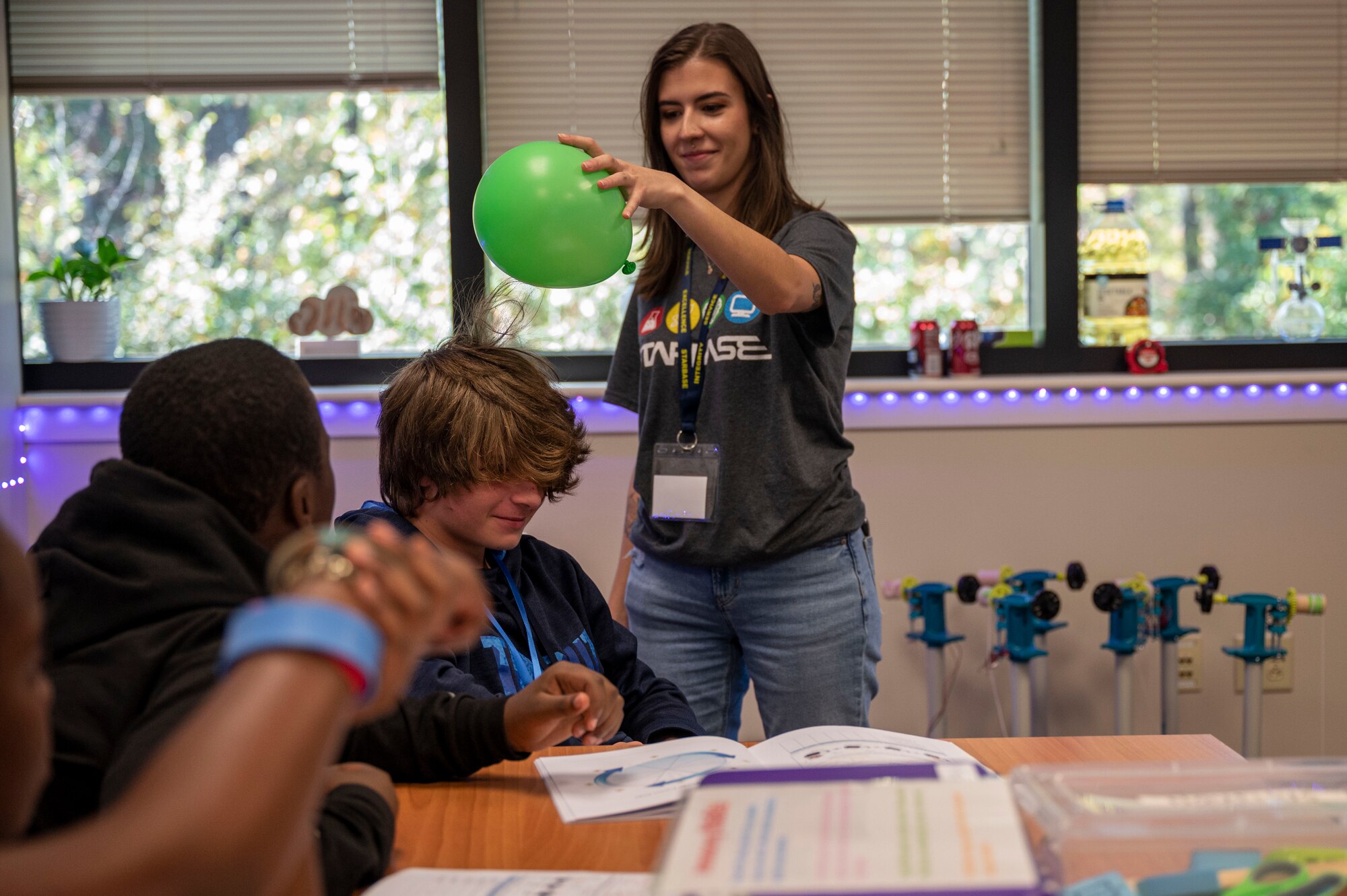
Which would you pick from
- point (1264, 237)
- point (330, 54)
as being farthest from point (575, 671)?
point (1264, 237)

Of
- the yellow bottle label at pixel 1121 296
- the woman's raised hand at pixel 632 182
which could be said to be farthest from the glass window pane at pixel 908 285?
the woman's raised hand at pixel 632 182

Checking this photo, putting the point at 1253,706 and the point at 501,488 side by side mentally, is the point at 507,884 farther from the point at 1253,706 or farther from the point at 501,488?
the point at 1253,706

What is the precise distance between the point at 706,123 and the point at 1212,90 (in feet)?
5.86

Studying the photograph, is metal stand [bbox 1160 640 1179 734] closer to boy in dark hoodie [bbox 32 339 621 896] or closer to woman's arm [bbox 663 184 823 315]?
woman's arm [bbox 663 184 823 315]

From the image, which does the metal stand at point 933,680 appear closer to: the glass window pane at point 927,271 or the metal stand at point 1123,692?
the metal stand at point 1123,692

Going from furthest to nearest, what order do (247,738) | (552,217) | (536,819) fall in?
(552,217)
(536,819)
(247,738)

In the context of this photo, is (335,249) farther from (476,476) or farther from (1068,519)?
(1068,519)

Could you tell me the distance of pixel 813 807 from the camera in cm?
73

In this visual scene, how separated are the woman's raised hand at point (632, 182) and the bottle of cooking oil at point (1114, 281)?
5.95 feet

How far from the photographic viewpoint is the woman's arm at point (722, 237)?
4.87 feet

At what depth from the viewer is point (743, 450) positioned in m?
1.82

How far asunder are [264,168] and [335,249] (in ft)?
0.93

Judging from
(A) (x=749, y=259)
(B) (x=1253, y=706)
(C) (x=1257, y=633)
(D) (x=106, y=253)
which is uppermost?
(D) (x=106, y=253)

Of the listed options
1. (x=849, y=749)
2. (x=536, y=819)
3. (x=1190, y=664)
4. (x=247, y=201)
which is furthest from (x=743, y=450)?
(x=247, y=201)
